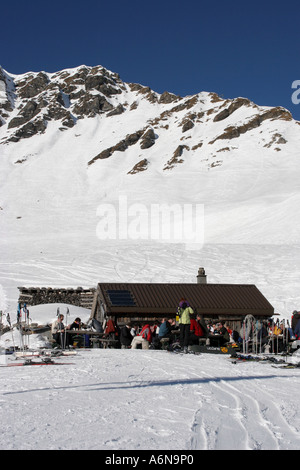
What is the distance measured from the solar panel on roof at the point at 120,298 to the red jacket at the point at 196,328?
497 centimetres

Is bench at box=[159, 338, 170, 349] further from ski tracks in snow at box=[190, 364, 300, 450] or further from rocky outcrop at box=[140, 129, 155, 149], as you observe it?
rocky outcrop at box=[140, 129, 155, 149]

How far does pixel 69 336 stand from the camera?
14516 mm

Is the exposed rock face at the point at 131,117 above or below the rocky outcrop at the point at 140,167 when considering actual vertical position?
above

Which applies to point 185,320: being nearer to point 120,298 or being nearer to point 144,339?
point 144,339

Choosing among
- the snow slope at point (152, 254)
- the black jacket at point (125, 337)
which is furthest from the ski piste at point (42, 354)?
the black jacket at point (125, 337)

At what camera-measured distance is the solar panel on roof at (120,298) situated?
18.0 m

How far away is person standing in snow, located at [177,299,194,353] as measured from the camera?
12.6m

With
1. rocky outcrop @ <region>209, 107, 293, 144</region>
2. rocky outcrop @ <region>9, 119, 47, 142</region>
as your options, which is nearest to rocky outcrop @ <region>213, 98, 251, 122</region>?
rocky outcrop @ <region>209, 107, 293, 144</region>

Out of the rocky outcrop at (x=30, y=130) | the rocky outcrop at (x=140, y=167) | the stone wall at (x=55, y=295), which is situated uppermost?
the rocky outcrop at (x=30, y=130)

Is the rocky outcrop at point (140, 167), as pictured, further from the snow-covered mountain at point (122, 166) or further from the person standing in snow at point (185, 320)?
the person standing in snow at point (185, 320)

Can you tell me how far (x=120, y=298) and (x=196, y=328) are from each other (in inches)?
217

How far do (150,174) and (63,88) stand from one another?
306 feet

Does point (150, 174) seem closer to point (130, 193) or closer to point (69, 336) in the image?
point (130, 193)

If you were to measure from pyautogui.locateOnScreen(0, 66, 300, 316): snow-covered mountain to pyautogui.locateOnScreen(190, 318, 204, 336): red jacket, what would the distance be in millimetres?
15845
